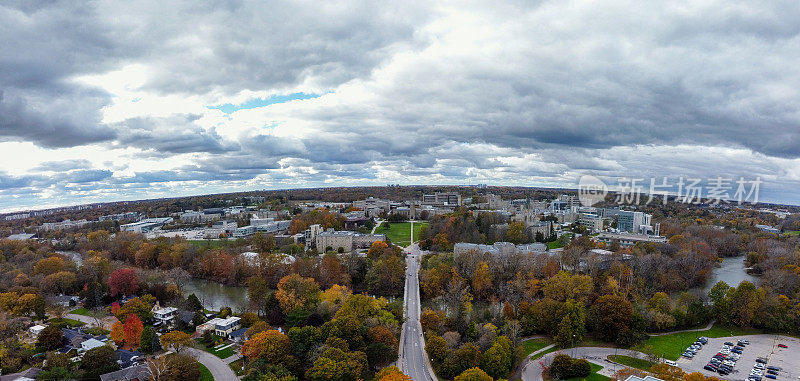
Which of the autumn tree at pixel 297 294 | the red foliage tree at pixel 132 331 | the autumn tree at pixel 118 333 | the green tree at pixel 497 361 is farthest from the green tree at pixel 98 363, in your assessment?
the green tree at pixel 497 361

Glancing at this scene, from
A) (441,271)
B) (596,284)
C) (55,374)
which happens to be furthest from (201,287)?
(596,284)

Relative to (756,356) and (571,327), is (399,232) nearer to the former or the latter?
(571,327)

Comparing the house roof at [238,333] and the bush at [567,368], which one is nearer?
the bush at [567,368]

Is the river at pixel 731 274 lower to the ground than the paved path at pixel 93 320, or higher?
lower

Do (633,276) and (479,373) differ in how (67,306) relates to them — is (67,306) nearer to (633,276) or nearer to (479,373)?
(479,373)

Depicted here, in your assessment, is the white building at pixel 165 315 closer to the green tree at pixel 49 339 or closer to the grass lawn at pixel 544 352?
the green tree at pixel 49 339

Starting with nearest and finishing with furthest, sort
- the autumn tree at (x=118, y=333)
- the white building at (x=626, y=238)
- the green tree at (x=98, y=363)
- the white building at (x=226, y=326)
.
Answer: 1. the green tree at (x=98, y=363)
2. the autumn tree at (x=118, y=333)
3. the white building at (x=226, y=326)
4. the white building at (x=626, y=238)

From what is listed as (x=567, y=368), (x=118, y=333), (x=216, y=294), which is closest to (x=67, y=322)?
(x=118, y=333)
